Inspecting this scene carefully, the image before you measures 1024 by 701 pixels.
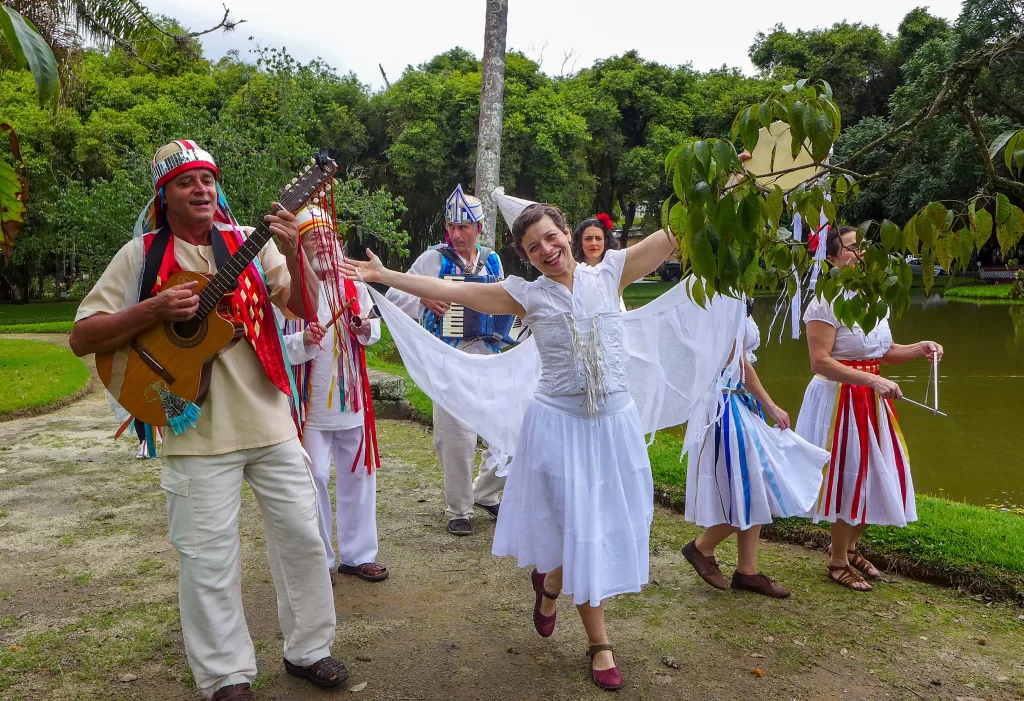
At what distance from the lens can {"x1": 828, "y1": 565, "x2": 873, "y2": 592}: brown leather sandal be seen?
4406 mm

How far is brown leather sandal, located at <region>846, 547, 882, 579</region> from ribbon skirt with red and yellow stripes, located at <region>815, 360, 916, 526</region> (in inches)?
12.1

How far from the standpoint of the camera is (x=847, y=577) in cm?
445

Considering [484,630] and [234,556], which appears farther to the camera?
[484,630]

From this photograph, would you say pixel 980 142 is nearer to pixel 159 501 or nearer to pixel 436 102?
pixel 159 501

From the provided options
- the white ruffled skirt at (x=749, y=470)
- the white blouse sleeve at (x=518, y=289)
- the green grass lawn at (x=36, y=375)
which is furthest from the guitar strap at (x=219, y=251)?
the green grass lawn at (x=36, y=375)

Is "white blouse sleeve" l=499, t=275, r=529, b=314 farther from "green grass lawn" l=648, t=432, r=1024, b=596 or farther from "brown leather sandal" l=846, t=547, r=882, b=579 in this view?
"green grass lawn" l=648, t=432, r=1024, b=596

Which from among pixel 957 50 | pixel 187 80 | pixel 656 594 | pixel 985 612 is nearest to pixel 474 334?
pixel 656 594

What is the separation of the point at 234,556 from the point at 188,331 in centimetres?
93

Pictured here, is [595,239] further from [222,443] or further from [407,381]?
[407,381]

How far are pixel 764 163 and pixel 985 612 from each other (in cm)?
262

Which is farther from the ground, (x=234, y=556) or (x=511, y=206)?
(x=511, y=206)

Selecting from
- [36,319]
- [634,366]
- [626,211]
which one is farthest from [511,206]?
[626,211]

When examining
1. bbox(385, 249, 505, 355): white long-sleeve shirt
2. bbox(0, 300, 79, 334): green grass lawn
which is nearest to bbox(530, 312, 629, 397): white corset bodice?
bbox(385, 249, 505, 355): white long-sleeve shirt

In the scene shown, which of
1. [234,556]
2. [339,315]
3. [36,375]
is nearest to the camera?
[234,556]
